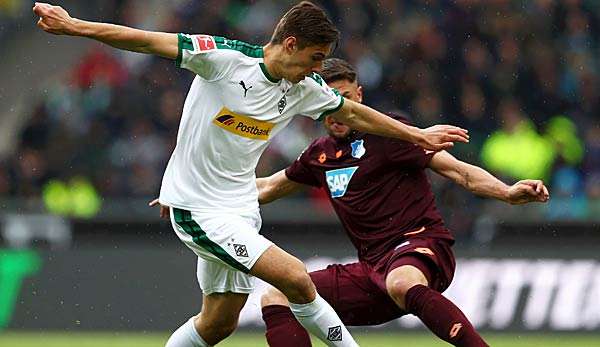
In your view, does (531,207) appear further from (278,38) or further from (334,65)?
(278,38)

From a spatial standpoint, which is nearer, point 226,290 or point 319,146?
point 226,290

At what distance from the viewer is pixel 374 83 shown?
1627 centimetres

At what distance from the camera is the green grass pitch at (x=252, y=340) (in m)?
11.9

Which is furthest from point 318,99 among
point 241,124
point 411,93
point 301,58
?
point 411,93

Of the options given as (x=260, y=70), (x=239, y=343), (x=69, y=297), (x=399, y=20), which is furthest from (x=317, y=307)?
(x=399, y=20)

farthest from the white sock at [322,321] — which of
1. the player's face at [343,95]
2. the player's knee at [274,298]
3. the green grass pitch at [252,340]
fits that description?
the green grass pitch at [252,340]

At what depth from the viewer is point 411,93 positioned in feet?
52.5

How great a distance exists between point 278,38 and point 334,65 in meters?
0.85

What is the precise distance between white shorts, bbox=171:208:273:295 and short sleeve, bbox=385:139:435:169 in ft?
3.18

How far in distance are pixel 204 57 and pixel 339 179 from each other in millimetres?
1438

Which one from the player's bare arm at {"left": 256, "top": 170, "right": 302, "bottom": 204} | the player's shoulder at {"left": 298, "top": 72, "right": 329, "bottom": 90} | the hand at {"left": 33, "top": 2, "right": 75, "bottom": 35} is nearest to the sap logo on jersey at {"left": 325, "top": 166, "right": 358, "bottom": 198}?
the player's bare arm at {"left": 256, "top": 170, "right": 302, "bottom": 204}

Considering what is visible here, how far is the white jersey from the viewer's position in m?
7.28

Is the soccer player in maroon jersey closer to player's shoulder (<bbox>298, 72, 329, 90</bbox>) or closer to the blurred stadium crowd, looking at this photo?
player's shoulder (<bbox>298, 72, 329, 90</bbox>)

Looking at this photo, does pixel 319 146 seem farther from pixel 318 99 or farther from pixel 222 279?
pixel 222 279
